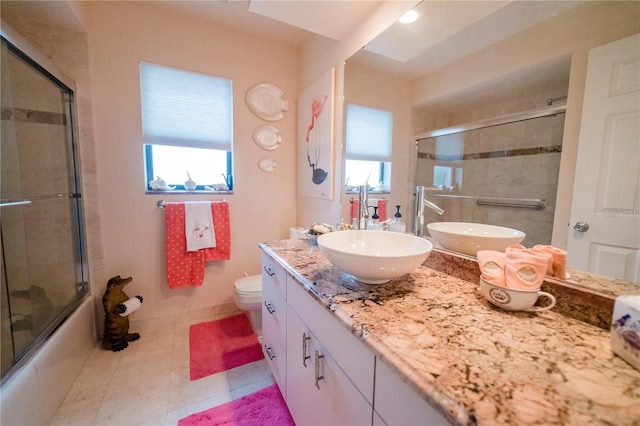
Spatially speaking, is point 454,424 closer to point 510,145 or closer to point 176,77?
point 510,145

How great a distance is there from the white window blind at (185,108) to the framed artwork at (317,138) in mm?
640

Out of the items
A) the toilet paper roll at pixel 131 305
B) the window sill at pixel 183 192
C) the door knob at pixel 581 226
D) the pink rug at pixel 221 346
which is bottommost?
the pink rug at pixel 221 346

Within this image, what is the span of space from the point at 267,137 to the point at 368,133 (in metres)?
1.08

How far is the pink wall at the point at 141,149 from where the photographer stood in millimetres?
1759

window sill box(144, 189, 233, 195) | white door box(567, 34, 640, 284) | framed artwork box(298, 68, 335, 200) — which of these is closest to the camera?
white door box(567, 34, 640, 284)

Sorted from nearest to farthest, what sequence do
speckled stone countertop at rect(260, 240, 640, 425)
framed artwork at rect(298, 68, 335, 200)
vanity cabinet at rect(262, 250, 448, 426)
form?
1. speckled stone countertop at rect(260, 240, 640, 425)
2. vanity cabinet at rect(262, 250, 448, 426)
3. framed artwork at rect(298, 68, 335, 200)

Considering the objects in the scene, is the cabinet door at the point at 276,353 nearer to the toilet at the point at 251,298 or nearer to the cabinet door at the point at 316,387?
the cabinet door at the point at 316,387

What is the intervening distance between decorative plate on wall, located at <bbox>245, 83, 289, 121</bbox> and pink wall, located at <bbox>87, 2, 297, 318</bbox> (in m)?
0.05

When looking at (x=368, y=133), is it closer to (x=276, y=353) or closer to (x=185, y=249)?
(x=276, y=353)

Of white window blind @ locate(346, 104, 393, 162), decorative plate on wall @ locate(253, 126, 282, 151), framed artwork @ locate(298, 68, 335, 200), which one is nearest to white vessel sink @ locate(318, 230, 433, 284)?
white window blind @ locate(346, 104, 393, 162)

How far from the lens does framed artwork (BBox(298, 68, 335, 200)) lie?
184 cm

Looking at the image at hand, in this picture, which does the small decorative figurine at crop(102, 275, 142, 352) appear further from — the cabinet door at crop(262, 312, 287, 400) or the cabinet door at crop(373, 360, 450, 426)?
the cabinet door at crop(373, 360, 450, 426)

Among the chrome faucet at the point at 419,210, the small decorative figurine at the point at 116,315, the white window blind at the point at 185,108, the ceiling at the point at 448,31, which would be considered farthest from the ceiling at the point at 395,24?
the small decorative figurine at the point at 116,315

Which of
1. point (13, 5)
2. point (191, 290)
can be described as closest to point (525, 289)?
point (191, 290)
